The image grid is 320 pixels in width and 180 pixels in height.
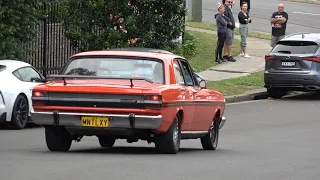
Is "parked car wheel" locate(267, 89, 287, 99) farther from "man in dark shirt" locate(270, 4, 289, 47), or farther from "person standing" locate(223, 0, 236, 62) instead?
"man in dark shirt" locate(270, 4, 289, 47)

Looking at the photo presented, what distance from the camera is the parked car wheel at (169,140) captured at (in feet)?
47.4

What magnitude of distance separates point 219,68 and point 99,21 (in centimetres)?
772

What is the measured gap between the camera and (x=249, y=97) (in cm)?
2881

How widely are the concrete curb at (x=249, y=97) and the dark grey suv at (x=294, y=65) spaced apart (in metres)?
0.50

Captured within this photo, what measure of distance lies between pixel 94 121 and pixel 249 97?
15071 mm

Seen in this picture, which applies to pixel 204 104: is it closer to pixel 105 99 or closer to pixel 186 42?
pixel 105 99

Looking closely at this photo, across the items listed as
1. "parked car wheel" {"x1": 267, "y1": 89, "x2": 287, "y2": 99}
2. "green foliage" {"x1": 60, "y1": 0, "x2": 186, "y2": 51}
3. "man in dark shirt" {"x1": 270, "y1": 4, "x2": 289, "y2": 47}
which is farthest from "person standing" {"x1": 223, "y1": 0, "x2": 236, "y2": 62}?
"green foliage" {"x1": 60, "y1": 0, "x2": 186, "y2": 51}

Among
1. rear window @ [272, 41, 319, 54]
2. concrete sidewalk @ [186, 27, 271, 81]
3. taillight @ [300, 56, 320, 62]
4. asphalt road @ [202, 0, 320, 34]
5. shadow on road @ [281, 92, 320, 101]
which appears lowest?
asphalt road @ [202, 0, 320, 34]

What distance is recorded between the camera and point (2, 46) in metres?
23.8

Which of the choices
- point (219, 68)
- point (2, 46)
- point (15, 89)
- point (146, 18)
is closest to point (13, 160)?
point (15, 89)

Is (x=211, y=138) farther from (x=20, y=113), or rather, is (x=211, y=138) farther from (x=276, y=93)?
(x=276, y=93)

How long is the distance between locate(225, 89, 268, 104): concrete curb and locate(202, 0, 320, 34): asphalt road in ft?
44.0

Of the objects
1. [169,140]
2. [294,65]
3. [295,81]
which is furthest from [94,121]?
[294,65]

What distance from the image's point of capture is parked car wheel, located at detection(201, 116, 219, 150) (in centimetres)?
1681
